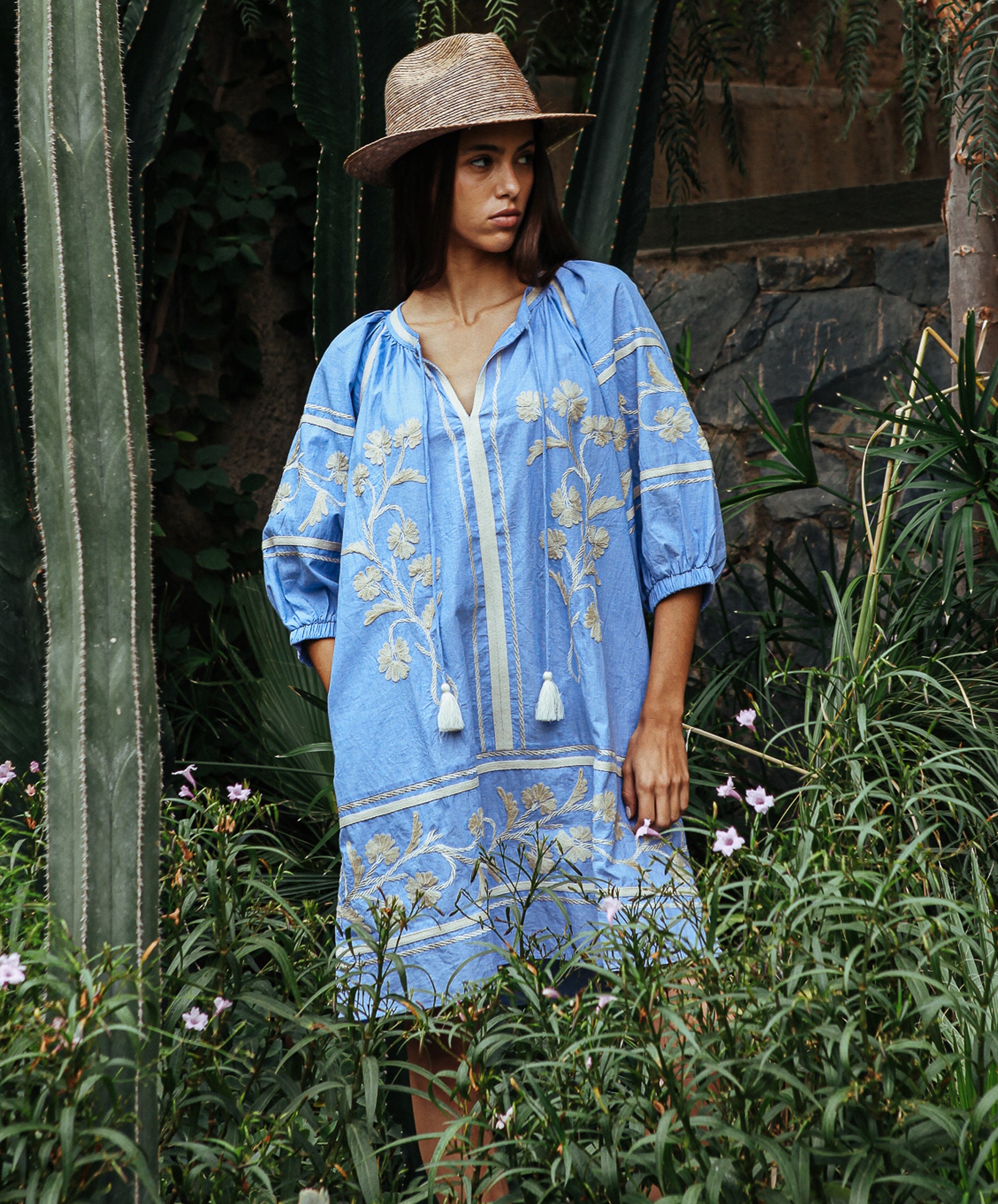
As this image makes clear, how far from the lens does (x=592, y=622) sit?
1.83m

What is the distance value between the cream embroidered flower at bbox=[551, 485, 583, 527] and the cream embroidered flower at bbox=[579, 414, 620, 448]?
0.28 ft

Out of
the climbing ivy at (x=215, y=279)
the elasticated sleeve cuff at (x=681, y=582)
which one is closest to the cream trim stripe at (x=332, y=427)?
the elasticated sleeve cuff at (x=681, y=582)

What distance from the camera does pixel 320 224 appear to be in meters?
2.75

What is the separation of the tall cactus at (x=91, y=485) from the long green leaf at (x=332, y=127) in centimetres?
111

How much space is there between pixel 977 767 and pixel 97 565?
5.60 feet

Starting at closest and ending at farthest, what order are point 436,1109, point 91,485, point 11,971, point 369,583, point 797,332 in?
point 11,971, point 91,485, point 436,1109, point 369,583, point 797,332

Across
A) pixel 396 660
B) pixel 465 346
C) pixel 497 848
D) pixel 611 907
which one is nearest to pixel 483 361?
pixel 465 346

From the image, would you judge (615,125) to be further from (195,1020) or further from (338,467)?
(195,1020)

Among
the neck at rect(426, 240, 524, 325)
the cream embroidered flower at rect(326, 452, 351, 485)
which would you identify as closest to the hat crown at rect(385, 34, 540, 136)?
the neck at rect(426, 240, 524, 325)

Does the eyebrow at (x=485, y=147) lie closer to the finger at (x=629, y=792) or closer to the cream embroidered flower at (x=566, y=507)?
the cream embroidered flower at (x=566, y=507)

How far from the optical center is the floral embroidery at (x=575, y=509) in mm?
1837

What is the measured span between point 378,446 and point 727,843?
79cm

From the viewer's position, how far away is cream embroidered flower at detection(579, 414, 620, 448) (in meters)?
1.86

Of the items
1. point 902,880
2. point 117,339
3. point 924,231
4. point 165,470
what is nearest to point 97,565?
point 117,339
